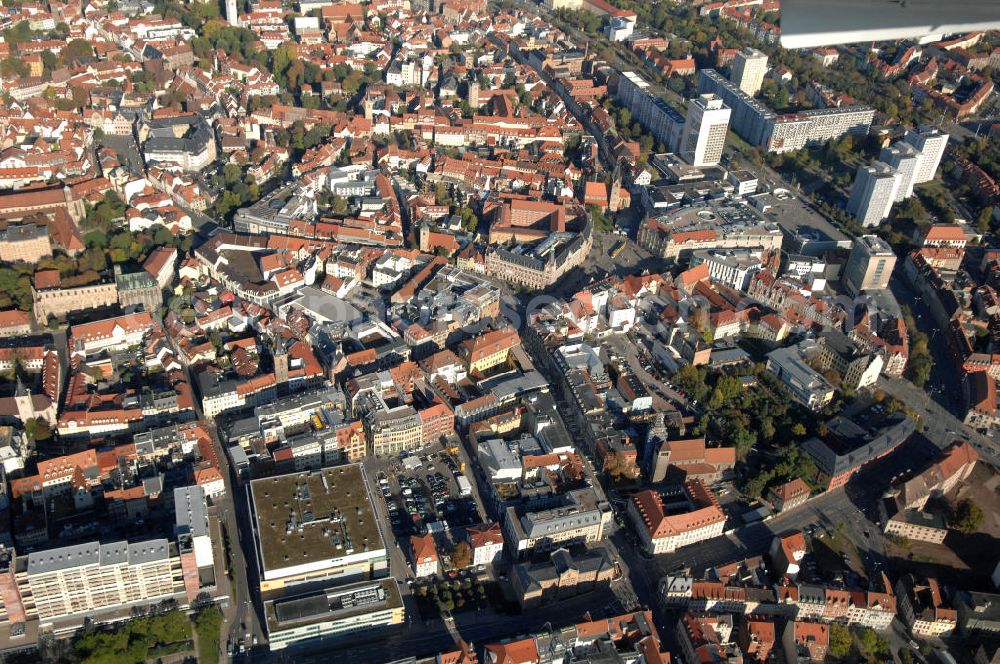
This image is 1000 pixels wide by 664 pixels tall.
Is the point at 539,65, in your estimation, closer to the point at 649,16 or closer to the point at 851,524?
the point at 649,16

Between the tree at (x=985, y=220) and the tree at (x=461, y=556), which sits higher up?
the tree at (x=985, y=220)

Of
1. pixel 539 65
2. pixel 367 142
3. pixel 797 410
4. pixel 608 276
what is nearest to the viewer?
pixel 797 410

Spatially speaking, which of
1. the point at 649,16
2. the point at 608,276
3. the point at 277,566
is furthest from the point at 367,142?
the point at 649,16

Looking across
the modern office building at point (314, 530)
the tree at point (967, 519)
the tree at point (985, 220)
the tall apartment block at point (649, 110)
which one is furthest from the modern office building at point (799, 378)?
the tall apartment block at point (649, 110)

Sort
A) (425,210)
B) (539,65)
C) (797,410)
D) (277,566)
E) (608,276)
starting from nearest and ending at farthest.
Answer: (277,566) → (797,410) → (608,276) → (425,210) → (539,65)

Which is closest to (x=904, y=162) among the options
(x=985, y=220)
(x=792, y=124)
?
(x=985, y=220)

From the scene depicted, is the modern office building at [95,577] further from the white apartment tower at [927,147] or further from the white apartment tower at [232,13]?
the white apartment tower at [232,13]

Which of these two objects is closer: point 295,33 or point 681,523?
point 681,523
